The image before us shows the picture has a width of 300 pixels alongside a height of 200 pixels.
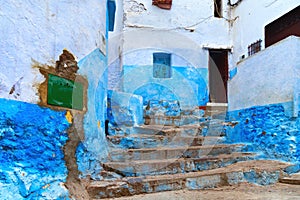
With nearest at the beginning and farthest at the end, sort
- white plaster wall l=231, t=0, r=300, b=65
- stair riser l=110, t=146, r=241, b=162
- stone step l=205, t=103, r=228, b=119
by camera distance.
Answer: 1. stair riser l=110, t=146, r=241, b=162
2. stone step l=205, t=103, r=228, b=119
3. white plaster wall l=231, t=0, r=300, b=65

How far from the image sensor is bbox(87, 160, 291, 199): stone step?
9.37 feet

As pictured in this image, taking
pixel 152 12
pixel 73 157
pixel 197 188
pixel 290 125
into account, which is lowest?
pixel 197 188

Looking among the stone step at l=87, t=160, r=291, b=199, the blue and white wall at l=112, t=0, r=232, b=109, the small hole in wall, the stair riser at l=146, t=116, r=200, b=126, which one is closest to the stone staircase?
the stone step at l=87, t=160, r=291, b=199

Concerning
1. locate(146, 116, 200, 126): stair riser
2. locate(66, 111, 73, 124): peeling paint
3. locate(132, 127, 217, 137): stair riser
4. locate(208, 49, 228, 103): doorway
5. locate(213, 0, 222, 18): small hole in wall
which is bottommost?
locate(132, 127, 217, 137): stair riser

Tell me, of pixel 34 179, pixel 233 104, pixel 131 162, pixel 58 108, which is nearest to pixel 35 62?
pixel 58 108

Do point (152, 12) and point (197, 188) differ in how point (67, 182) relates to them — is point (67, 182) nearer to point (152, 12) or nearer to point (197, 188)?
point (197, 188)

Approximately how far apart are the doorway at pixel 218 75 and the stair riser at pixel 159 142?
496 centimetres

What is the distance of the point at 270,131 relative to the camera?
4375mm

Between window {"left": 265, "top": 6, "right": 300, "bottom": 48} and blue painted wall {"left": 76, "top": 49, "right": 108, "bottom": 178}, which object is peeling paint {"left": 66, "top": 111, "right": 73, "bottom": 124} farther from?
window {"left": 265, "top": 6, "right": 300, "bottom": 48}

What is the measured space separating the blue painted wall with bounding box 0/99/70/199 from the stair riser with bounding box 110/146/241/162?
1.13 metres

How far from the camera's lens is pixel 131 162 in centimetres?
347

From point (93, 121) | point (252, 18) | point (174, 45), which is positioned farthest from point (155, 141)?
point (252, 18)

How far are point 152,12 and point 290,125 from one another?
6.09m

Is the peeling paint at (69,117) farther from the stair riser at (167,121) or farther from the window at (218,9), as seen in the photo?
the window at (218,9)
